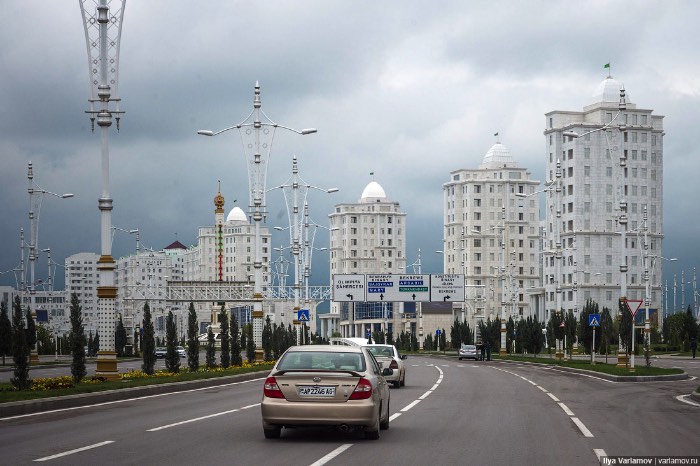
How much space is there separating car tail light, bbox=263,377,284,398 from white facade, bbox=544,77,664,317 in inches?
4842

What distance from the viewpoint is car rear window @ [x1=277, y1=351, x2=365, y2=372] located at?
15.9 m

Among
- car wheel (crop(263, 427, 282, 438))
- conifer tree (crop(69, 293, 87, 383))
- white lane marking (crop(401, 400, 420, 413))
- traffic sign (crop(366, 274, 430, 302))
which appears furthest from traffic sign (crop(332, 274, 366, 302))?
car wheel (crop(263, 427, 282, 438))

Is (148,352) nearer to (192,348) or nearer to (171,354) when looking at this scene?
(171,354)

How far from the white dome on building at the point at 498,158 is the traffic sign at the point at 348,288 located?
4434 inches

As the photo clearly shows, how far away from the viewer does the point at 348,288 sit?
278ft

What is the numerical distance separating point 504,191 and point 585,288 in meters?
55.8

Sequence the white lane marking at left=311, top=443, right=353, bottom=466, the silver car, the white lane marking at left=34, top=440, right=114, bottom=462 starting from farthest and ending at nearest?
the silver car → the white lane marking at left=34, top=440, right=114, bottom=462 → the white lane marking at left=311, top=443, right=353, bottom=466

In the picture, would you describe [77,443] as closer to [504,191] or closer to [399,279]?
[399,279]

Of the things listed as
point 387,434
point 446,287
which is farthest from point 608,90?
point 387,434

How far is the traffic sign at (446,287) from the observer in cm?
8462

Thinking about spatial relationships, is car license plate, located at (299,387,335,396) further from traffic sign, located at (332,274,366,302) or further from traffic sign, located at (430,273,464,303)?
traffic sign, located at (430,273,464,303)

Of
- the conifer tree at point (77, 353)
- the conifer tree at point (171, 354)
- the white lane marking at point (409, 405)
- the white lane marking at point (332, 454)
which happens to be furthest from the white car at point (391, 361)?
the white lane marking at point (332, 454)

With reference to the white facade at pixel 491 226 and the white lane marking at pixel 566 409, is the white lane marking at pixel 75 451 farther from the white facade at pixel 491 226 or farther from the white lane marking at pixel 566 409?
the white facade at pixel 491 226

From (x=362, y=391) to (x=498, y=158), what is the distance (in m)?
182
